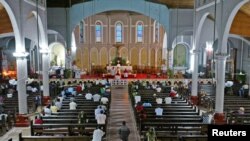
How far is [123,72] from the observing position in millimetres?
30703

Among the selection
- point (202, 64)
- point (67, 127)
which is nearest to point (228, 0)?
point (67, 127)

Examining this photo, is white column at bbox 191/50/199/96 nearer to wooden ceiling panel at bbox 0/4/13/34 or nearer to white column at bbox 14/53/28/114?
white column at bbox 14/53/28/114

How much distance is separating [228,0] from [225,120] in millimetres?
6228

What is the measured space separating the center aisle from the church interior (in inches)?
2.4

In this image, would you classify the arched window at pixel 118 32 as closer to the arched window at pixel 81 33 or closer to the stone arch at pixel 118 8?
the arched window at pixel 81 33

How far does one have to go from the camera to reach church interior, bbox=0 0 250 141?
1381 centimetres

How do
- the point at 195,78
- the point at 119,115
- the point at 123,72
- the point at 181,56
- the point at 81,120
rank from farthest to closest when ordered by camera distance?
1. the point at 181,56
2. the point at 123,72
3. the point at 195,78
4. the point at 119,115
5. the point at 81,120

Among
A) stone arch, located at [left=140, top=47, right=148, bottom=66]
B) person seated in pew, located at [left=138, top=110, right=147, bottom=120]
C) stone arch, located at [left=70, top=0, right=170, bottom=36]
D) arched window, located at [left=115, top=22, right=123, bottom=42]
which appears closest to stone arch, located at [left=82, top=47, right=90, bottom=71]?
arched window, located at [left=115, top=22, right=123, bottom=42]

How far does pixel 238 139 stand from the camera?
5.50 metres

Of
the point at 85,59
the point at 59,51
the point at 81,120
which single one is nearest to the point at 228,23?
the point at 81,120

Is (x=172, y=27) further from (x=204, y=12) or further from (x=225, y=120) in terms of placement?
(x=225, y=120)

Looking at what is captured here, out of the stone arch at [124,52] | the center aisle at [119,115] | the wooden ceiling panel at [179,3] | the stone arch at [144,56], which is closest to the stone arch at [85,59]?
the stone arch at [124,52]

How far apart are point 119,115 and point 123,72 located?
1239cm

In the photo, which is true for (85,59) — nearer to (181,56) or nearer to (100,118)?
(181,56)
